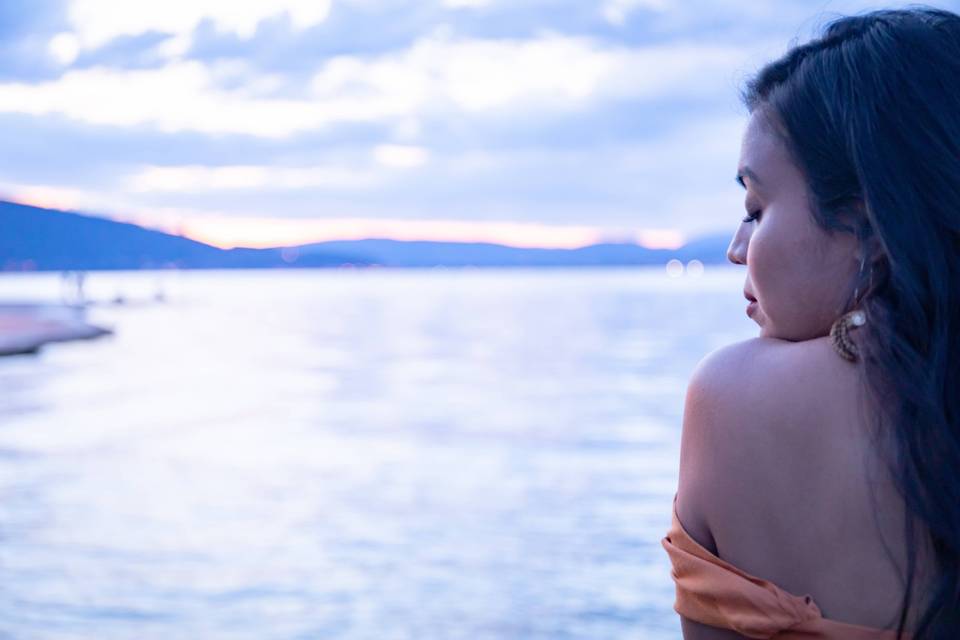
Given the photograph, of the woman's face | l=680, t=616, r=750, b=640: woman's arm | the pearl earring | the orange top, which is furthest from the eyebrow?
l=680, t=616, r=750, b=640: woman's arm

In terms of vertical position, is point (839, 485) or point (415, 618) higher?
point (839, 485)

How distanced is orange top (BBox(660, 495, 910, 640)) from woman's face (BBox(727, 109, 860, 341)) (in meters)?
0.26

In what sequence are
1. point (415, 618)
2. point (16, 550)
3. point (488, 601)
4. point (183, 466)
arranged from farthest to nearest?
point (183, 466) → point (16, 550) → point (488, 601) → point (415, 618)

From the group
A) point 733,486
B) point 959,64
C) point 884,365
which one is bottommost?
point 733,486

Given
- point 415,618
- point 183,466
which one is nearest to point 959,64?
point 415,618

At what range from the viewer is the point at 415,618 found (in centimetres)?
952

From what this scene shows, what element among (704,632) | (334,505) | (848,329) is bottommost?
(334,505)

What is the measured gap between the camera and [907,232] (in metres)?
1.21

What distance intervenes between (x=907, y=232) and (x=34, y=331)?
51.6m

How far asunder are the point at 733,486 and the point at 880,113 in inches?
16.8

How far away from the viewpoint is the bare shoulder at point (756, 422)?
1202mm

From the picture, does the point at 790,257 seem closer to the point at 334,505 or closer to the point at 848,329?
the point at 848,329

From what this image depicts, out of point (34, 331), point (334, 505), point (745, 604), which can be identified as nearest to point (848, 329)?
point (745, 604)

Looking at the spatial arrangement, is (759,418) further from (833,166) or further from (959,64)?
(959,64)
